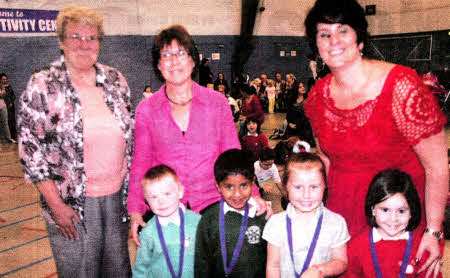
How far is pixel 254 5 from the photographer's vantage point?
1617 cm

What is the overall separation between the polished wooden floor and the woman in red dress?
1925mm

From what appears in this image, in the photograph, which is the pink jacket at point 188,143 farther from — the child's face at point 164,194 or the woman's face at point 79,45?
the woman's face at point 79,45

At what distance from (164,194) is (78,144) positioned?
534mm

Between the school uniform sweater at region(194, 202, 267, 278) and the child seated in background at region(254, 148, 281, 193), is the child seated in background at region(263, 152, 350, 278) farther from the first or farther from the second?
the child seated in background at region(254, 148, 281, 193)

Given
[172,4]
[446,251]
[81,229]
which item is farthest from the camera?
[172,4]

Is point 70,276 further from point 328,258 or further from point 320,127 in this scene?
point 320,127

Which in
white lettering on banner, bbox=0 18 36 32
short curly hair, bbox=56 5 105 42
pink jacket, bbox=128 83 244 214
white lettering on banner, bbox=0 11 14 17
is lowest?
pink jacket, bbox=128 83 244 214

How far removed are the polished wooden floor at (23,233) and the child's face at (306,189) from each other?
2049mm

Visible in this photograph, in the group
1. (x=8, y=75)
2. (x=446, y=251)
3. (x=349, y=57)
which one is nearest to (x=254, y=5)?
(x=8, y=75)

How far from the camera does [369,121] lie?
5.67ft

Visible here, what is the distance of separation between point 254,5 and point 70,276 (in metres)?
15.7

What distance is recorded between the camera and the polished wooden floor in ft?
11.6

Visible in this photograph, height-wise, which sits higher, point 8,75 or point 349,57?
point 8,75

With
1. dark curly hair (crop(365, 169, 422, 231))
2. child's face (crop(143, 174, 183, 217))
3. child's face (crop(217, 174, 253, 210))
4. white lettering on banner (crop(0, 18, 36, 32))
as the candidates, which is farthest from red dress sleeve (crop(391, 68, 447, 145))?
white lettering on banner (crop(0, 18, 36, 32))
